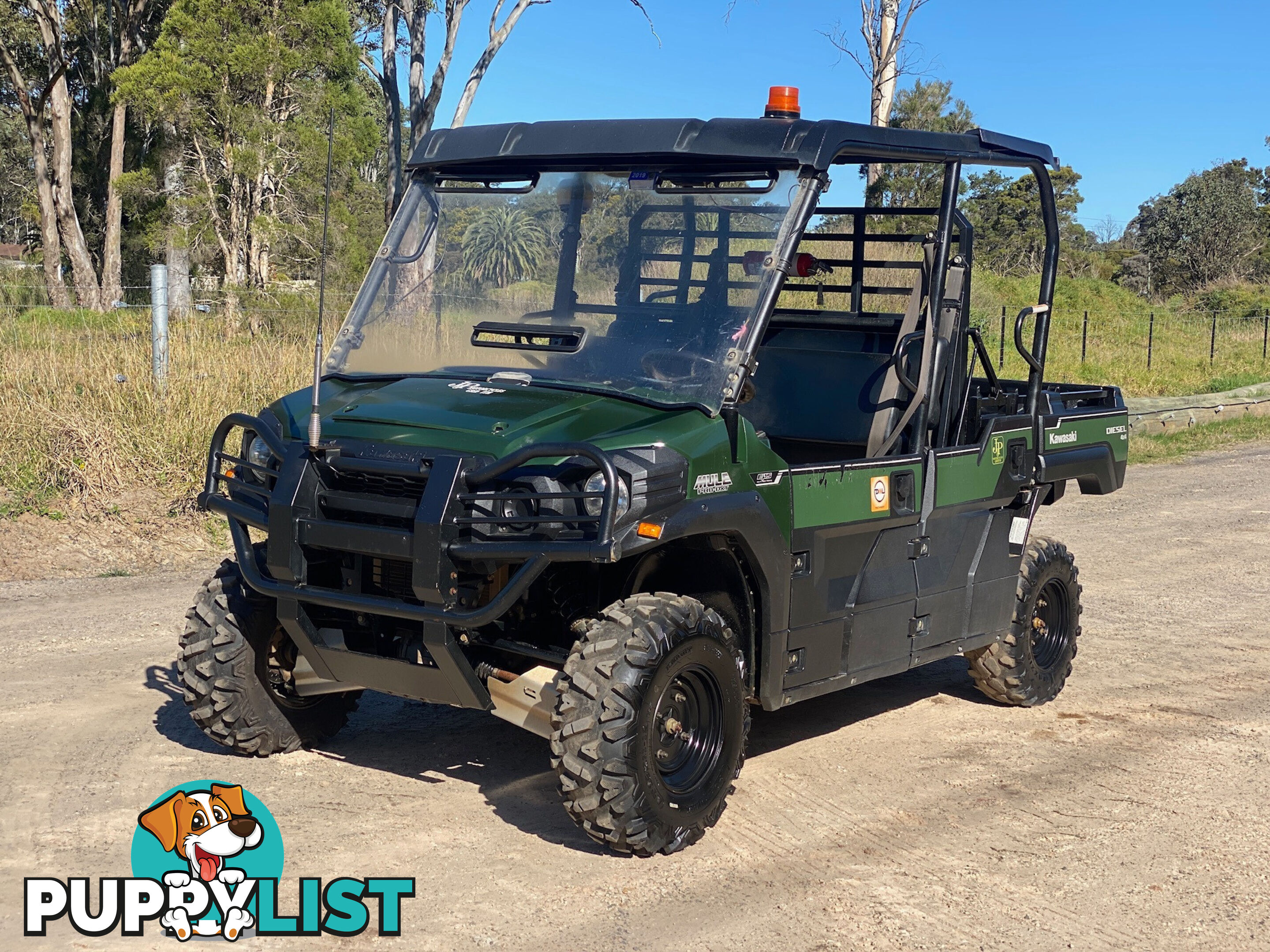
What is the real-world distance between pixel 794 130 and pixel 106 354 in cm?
744

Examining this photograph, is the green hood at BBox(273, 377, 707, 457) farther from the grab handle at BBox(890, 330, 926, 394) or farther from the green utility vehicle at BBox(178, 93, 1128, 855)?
the grab handle at BBox(890, 330, 926, 394)

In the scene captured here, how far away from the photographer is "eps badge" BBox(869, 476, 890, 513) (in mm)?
5273

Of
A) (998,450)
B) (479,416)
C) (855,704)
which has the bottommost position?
(855,704)

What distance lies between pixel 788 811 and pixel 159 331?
24.2 feet

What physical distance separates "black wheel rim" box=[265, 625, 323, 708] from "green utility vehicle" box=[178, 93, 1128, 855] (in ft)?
0.05

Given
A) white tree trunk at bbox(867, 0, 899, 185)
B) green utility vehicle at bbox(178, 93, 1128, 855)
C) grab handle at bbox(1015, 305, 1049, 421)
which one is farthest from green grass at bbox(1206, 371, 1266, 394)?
green utility vehicle at bbox(178, 93, 1128, 855)

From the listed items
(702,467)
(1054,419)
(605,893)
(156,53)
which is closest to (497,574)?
(702,467)

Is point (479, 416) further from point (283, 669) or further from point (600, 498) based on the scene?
point (283, 669)

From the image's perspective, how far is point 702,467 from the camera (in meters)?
4.49

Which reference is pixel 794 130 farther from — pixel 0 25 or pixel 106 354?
pixel 0 25

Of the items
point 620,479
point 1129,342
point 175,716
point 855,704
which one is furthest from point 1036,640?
point 1129,342

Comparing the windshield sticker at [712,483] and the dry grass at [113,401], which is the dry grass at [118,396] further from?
the windshield sticker at [712,483]

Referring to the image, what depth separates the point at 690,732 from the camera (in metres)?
4.71

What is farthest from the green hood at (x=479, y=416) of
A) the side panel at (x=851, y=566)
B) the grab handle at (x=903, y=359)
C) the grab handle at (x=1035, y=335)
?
the grab handle at (x=1035, y=335)
